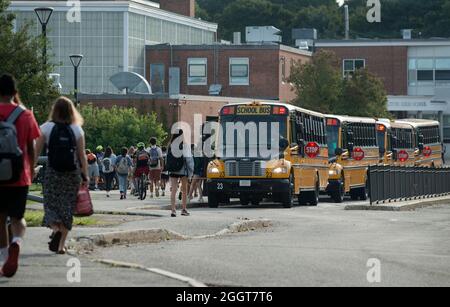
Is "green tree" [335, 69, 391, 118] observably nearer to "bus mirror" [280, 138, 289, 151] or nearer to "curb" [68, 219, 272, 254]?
"bus mirror" [280, 138, 289, 151]

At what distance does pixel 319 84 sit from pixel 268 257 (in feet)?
187

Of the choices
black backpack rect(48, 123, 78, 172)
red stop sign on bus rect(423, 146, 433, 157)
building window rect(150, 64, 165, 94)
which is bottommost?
red stop sign on bus rect(423, 146, 433, 157)

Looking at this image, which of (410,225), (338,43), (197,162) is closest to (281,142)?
(197,162)

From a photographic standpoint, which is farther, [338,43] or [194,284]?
[338,43]

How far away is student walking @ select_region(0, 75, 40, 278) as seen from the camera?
514 inches

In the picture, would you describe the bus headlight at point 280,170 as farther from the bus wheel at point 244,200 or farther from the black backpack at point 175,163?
the black backpack at point 175,163

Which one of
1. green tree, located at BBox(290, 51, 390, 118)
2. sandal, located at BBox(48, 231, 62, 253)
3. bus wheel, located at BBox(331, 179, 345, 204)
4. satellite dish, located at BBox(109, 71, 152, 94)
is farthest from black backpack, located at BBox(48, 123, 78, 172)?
green tree, located at BBox(290, 51, 390, 118)

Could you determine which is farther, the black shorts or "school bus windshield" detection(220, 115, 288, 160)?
"school bus windshield" detection(220, 115, 288, 160)

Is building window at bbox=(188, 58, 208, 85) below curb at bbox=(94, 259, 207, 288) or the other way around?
the other way around

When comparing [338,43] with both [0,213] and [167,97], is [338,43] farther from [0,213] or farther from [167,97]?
[0,213]

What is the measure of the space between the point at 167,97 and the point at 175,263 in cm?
5033

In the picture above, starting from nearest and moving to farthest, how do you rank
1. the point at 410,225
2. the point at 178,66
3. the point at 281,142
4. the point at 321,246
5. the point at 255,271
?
the point at 255,271
the point at 321,246
the point at 410,225
the point at 281,142
the point at 178,66

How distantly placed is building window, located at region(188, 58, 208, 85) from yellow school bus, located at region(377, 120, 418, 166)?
100 feet
